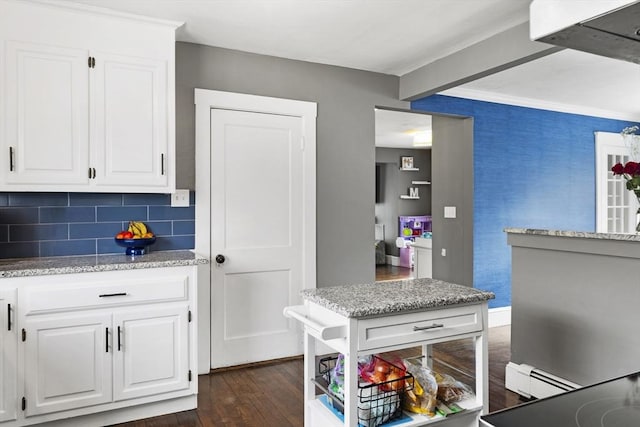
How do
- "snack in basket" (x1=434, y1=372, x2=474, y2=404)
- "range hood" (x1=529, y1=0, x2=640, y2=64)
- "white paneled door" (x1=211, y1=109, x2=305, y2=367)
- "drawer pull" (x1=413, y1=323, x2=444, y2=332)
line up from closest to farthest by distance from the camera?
"range hood" (x1=529, y1=0, x2=640, y2=64) → "drawer pull" (x1=413, y1=323, x2=444, y2=332) → "snack in basket" (x1=434, y1=372, x2=474, y2=404) → "white paneled door" (x1=211, y1=109, x2=305, y2=367)

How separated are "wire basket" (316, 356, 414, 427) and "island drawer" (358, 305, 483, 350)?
15 cm

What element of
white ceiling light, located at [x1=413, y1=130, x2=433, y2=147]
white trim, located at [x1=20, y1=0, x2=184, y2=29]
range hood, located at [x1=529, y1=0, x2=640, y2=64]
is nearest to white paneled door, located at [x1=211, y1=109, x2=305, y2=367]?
white trim, located at [x1=20, y1=0, x2=184, y2=29]

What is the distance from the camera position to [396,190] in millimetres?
9461

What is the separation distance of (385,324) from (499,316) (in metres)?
3.64

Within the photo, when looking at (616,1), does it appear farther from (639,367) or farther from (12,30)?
(12,30)

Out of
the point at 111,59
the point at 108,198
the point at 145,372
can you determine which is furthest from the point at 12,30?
the point at 145,372

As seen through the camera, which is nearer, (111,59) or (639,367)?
(639,367)

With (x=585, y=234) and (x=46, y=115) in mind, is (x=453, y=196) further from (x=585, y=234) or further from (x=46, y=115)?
(x=46, y=115)

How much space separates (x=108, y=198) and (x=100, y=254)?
1.22 feet

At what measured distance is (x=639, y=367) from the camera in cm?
234

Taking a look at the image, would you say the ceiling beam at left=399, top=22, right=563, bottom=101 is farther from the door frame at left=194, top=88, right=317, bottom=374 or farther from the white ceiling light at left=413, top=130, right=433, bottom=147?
the white ceiling light at left=413, top=130, right=433, bottom=147

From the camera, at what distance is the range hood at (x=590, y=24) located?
970 millimetres

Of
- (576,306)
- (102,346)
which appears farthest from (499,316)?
(102,346)

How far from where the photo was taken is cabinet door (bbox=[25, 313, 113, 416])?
228cm
